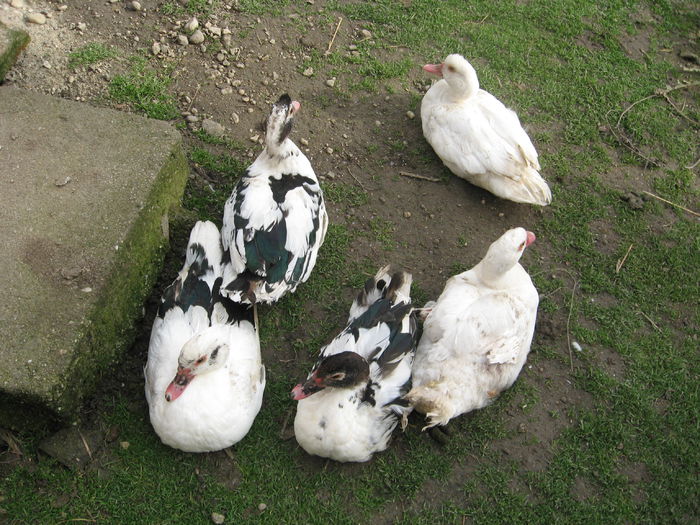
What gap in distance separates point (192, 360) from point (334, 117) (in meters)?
2.67

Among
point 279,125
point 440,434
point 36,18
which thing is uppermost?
point 279,125

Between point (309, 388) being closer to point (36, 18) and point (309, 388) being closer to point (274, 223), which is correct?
point (274, 223)

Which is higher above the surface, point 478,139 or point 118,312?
point 478,139

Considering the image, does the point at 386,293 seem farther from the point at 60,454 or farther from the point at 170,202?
the point at 60,454

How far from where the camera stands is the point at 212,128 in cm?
485

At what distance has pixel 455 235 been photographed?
4668 millimetres

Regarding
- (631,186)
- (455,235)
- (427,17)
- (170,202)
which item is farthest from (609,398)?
(427,17)

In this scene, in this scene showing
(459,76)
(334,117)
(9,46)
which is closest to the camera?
(9,46)

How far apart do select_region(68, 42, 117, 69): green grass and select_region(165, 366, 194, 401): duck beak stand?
2.95 metres

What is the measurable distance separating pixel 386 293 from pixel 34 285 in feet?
6.73

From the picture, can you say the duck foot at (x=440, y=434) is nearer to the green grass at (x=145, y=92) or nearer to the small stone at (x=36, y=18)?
the green grass at (x=145, y=92)

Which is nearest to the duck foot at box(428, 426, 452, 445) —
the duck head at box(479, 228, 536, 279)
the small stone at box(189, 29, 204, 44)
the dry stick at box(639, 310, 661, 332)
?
the duck head at box(479, 228, 536, 279)

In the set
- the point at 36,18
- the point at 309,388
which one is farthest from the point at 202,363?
the point at 36,18

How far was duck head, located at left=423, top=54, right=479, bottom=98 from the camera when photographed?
4.79 m
